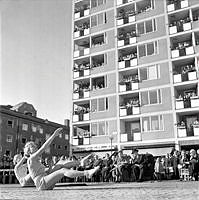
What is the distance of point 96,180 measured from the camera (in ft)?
31.8

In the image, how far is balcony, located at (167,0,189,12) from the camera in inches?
685

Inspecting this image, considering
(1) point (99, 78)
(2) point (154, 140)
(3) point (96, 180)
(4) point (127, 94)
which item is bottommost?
(3) point (96, 180)

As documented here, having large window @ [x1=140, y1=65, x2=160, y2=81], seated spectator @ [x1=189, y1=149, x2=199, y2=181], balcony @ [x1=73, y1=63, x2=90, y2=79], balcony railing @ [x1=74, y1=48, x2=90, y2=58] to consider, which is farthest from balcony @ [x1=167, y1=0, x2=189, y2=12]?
seated spectator @ [x1=189, y1=149, x2=199, y2=181]

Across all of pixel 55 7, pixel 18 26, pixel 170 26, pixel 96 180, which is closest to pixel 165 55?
pixel 170 26

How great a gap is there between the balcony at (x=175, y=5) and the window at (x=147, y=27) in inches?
43.8

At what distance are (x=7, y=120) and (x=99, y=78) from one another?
487 inches

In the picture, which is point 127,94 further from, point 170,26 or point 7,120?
point 7,120

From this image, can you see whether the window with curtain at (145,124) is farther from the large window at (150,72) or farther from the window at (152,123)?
Result: the large window at (150,72)

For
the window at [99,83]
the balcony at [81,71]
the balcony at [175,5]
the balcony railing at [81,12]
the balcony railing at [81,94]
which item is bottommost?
the balcony railing at [81,94]

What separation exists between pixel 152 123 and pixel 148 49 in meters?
4.33

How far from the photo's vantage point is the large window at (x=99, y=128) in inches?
710

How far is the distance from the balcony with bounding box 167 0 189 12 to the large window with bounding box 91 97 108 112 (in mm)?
6283

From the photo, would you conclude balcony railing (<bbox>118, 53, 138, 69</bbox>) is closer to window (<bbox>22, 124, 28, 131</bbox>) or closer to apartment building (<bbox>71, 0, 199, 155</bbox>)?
apartment building (<bbox>71, 0, 199, 155</bbox>)

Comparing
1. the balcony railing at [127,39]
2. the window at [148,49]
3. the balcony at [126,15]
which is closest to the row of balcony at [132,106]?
the window at [148,49]
